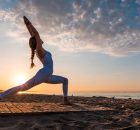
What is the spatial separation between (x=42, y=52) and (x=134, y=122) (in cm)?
323

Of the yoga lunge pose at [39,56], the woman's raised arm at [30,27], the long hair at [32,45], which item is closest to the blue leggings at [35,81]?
the yoga lunge pose at [39,56]

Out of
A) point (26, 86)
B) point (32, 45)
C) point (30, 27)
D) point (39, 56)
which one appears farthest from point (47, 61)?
point (30, 27)

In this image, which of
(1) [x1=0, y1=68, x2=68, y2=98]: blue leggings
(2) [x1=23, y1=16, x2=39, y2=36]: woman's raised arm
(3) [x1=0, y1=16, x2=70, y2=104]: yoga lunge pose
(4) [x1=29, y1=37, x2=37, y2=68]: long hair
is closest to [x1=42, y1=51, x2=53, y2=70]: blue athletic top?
(3) [x1=0, y1=16, x2=70, y2=104]: yoga lunge pose

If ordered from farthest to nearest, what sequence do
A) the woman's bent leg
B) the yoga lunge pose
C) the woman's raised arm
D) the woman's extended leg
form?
1. the woman's bent leg
2. the woman's raised arm
3. the yoga lunge pose
4. the woman's extended leg

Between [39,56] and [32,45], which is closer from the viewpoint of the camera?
[32,45]

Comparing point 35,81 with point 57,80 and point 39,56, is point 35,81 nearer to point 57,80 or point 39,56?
point 39,56

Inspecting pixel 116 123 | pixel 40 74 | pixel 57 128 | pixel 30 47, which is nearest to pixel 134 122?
pixel 116 123

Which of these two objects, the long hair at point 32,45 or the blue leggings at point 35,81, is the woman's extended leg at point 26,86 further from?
the long hair at point 32,45

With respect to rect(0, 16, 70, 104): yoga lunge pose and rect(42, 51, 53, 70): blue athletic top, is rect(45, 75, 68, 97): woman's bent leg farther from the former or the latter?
rect(42, 51, 53, 70): blue athletic top

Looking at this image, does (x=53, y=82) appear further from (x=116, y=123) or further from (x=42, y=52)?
(x=116, y=123)

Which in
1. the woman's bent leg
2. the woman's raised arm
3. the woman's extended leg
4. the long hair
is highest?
the woman's raised arm

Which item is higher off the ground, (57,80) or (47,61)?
(47,61)

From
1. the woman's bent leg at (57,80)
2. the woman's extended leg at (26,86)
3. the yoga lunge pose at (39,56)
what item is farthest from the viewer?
the woman's bent leg at (57,80)

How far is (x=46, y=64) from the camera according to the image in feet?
30.2
